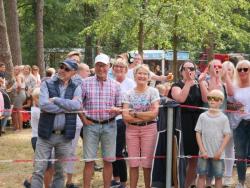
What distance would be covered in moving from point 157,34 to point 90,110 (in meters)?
12.4

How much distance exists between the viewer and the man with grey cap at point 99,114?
20.7 feet

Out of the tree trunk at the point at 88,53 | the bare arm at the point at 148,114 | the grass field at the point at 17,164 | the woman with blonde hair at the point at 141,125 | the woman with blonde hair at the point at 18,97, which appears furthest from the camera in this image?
the tree trunk at the point at 88,53

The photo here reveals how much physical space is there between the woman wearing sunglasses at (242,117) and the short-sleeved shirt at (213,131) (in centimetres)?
56

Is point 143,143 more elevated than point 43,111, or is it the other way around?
point 43,111

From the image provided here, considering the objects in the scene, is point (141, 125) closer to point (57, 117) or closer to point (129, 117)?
point (129, 117)

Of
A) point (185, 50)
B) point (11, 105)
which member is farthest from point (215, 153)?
point (185, 50)

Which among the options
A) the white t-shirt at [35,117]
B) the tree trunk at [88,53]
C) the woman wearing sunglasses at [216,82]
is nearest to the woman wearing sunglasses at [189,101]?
the woman wearing sunglasses at [216,82]

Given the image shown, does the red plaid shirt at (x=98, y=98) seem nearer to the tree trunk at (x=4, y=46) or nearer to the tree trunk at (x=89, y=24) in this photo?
the tree trunk at (x=4, y=46)

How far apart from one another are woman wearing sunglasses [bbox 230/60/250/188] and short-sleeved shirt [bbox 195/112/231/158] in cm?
56

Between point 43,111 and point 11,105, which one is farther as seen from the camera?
point 11,105

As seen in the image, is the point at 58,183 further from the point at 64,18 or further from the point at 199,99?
the point at 64,18

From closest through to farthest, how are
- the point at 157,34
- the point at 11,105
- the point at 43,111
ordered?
the point at 43,111 < the point at 11,105 < the point at 157,34

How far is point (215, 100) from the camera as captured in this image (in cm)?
629

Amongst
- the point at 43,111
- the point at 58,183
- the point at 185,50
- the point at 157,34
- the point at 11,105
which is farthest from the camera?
the point at 185,50
